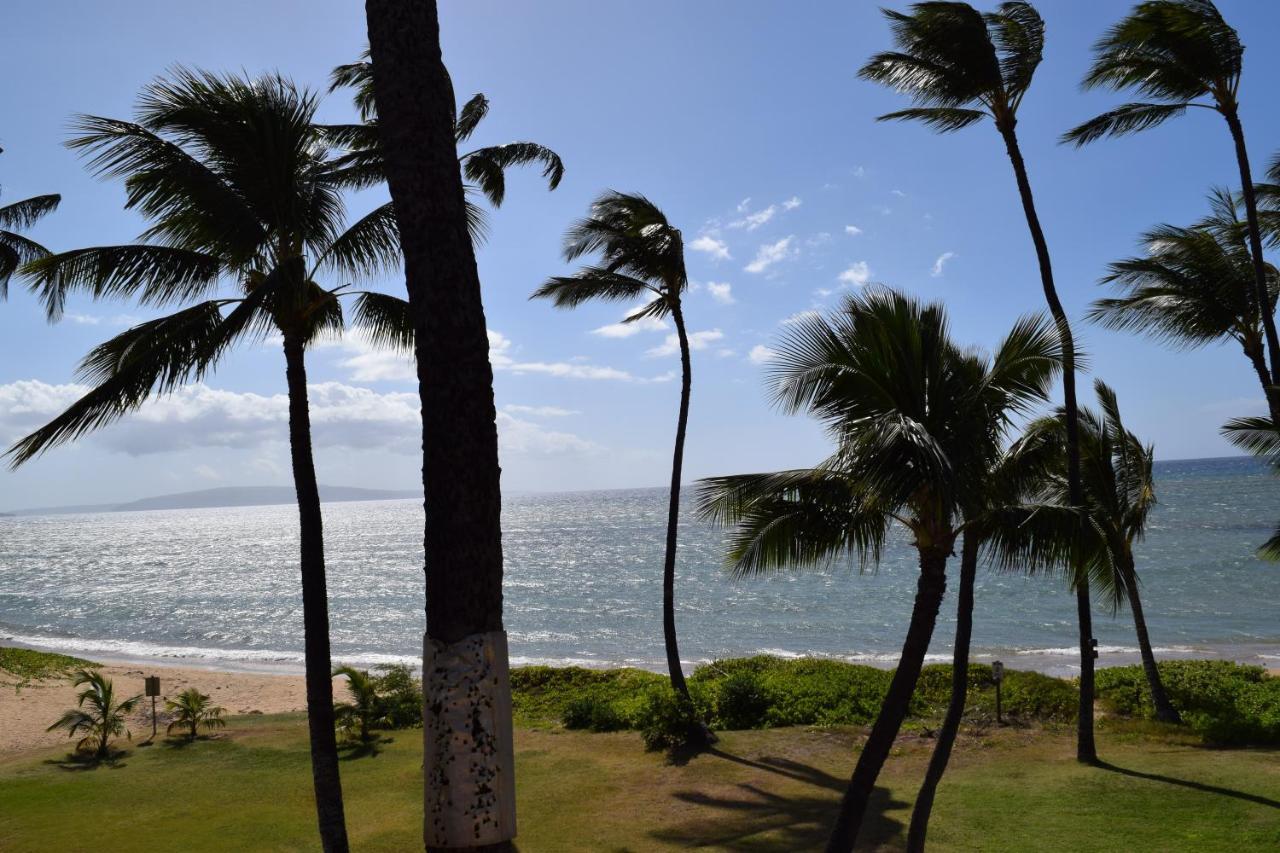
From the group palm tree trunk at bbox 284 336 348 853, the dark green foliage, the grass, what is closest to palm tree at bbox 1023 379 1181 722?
the dark green foliage

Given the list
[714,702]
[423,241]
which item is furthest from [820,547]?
[714,702]

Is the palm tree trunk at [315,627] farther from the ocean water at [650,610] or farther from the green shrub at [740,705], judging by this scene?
the ocean water at [650,610]

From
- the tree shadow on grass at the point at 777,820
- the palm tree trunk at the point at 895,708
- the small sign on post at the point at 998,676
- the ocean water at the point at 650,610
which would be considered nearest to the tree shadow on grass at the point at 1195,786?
the small sign on post at the point at 998,676

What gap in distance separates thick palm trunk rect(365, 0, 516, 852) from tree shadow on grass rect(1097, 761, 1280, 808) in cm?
1083

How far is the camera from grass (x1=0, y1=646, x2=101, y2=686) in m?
27.0

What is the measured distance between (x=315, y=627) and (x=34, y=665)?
2802 cm

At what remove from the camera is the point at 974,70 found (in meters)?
10.3

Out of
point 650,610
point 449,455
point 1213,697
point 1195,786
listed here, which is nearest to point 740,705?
point 1195,786

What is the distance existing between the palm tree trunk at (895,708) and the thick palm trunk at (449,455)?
470cm

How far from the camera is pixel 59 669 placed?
28812 millimetres

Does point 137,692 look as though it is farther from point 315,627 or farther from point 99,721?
point 315,627

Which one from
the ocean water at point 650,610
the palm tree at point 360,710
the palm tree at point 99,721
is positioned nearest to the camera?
the palm tree at point 99,721

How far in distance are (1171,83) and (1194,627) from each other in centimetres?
3174

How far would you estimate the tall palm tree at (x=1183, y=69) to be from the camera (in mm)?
11062
